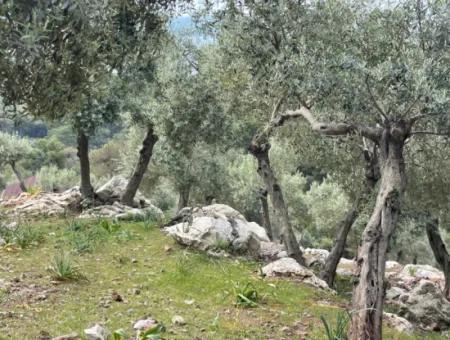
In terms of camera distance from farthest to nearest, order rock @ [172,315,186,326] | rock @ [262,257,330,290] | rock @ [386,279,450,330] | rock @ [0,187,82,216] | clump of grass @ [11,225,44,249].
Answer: rock @ [0,187,82,216] → clump of grass @ [11,225,44,249] → rock @ [386,279,450,330] → rock @ [262,257,330,290] → rock @ [172,315,186,326]

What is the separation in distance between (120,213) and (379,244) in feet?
41.2

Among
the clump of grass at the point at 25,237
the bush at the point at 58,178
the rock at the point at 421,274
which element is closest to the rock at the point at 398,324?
the clump of grass at the point at 25,237

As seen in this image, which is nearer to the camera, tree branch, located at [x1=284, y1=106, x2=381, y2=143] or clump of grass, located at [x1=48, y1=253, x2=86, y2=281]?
tree branch, located at [x1=284, y1=106, x2=381, y2=143]

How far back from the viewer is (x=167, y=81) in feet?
67.1

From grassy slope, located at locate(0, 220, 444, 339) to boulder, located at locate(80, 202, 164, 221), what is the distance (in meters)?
2.84

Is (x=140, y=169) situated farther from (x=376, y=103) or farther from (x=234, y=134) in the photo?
(x=376, y=103)

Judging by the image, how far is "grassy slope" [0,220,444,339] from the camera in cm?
969

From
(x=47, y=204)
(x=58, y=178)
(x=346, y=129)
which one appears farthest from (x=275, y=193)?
(x=58, y=178)

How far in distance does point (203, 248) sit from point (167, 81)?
7.23 metres

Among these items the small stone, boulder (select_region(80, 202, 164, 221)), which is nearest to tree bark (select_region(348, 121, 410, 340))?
the small stone

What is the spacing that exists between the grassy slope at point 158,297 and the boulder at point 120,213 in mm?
2839

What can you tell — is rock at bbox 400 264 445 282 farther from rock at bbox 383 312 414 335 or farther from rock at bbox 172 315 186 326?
rock at bbox 172 315 186 326

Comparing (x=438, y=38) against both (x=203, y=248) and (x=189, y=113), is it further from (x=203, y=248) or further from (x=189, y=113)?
(x=189, y=113)

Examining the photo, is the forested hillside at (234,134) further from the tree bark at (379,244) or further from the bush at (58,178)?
the bush at (58,178)
